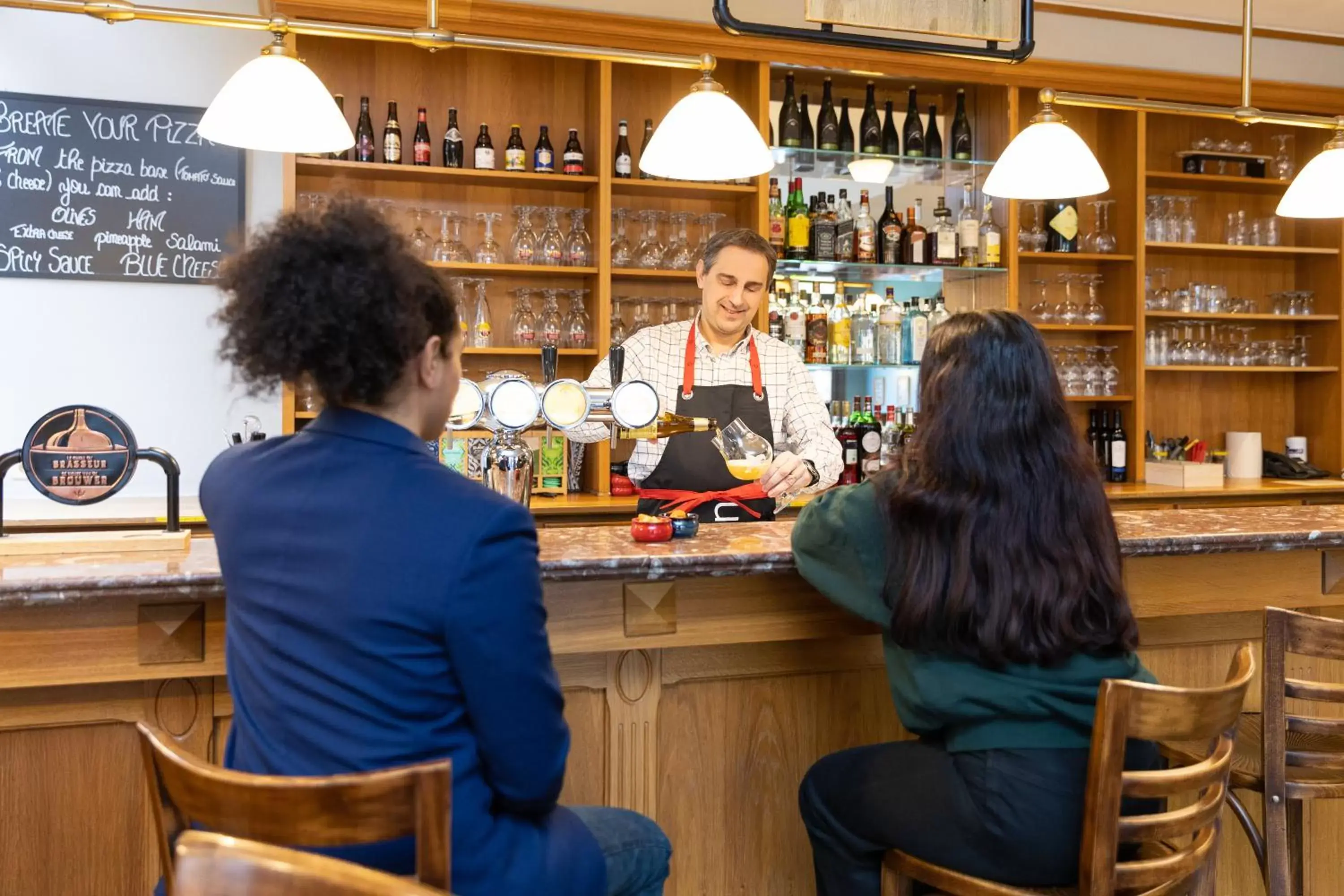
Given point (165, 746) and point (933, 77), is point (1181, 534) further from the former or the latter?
point (933, 77)

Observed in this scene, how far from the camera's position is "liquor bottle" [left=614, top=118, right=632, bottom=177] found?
433cm

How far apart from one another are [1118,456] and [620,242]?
90.1 inches

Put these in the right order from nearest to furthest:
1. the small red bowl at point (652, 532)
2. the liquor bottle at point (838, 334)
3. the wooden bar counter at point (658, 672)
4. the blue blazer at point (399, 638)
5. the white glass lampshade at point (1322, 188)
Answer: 1. the blue blazer at point (399, 638)
2. the wooden bar counter at point (658, 672)
3. the small red bowl at point (652, 532)
4. the white glass lampshade at point (1322, 188)
5. the liquor bottle at point (838, 334)

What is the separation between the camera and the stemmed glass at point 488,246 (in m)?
4.21

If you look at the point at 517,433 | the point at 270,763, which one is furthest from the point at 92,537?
the point at 270,763

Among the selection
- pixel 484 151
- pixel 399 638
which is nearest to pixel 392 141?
pixel 484 151

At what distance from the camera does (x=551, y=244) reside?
425cm

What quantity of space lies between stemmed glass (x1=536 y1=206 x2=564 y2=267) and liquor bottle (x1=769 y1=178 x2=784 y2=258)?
82 centimetres

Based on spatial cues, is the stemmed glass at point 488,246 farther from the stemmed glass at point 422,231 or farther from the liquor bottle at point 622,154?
the liquor bottle at point 622,154

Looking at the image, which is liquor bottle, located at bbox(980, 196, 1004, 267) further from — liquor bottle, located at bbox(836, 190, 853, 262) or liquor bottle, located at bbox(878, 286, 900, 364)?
liquor bottle, located at bbox(836, 190, 853, 262)

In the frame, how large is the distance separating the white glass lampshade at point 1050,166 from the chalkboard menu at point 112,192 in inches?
110

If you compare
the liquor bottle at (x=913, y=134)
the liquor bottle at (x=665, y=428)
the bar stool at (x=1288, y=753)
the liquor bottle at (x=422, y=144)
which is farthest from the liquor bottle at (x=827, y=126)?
the bar stool at (x=1288, y=753)

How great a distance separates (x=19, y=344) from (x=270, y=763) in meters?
3.48

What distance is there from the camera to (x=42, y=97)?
4008 millimetres
